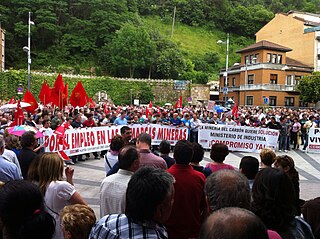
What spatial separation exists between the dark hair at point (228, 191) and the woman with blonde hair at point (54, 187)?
1.54 m

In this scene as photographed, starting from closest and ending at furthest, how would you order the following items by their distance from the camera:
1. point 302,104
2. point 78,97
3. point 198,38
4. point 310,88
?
point 78,97
point 310,88
point 302,104
point 198,38

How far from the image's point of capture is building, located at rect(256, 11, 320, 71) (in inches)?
2286

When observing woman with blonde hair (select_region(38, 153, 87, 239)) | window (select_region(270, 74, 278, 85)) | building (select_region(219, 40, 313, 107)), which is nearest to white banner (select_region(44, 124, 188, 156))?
woman with blonde hair (select_region(38, 153, 87, 239))

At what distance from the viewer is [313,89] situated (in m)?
48.3

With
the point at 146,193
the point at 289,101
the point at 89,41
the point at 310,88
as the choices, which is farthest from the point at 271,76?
the point at 146,193

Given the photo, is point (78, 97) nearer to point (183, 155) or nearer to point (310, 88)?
point (183, 155)

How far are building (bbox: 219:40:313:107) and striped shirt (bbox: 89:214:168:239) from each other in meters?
51.5

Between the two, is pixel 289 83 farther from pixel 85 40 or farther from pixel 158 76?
pixel 85 40

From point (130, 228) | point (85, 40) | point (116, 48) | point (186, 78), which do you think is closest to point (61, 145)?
point (130, 228)

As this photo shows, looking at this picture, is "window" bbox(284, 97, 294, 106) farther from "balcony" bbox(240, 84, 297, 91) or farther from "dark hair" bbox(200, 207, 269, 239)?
"dark hair" bbox(200, 207, 269, 239)

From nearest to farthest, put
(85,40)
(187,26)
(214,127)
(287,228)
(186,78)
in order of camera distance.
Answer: (287,228)
(214,127)
(85,40)
(186,78)
(187,26)

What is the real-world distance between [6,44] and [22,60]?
3607 mm

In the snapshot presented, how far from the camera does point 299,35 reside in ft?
201

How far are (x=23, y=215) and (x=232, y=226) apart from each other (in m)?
1.61
